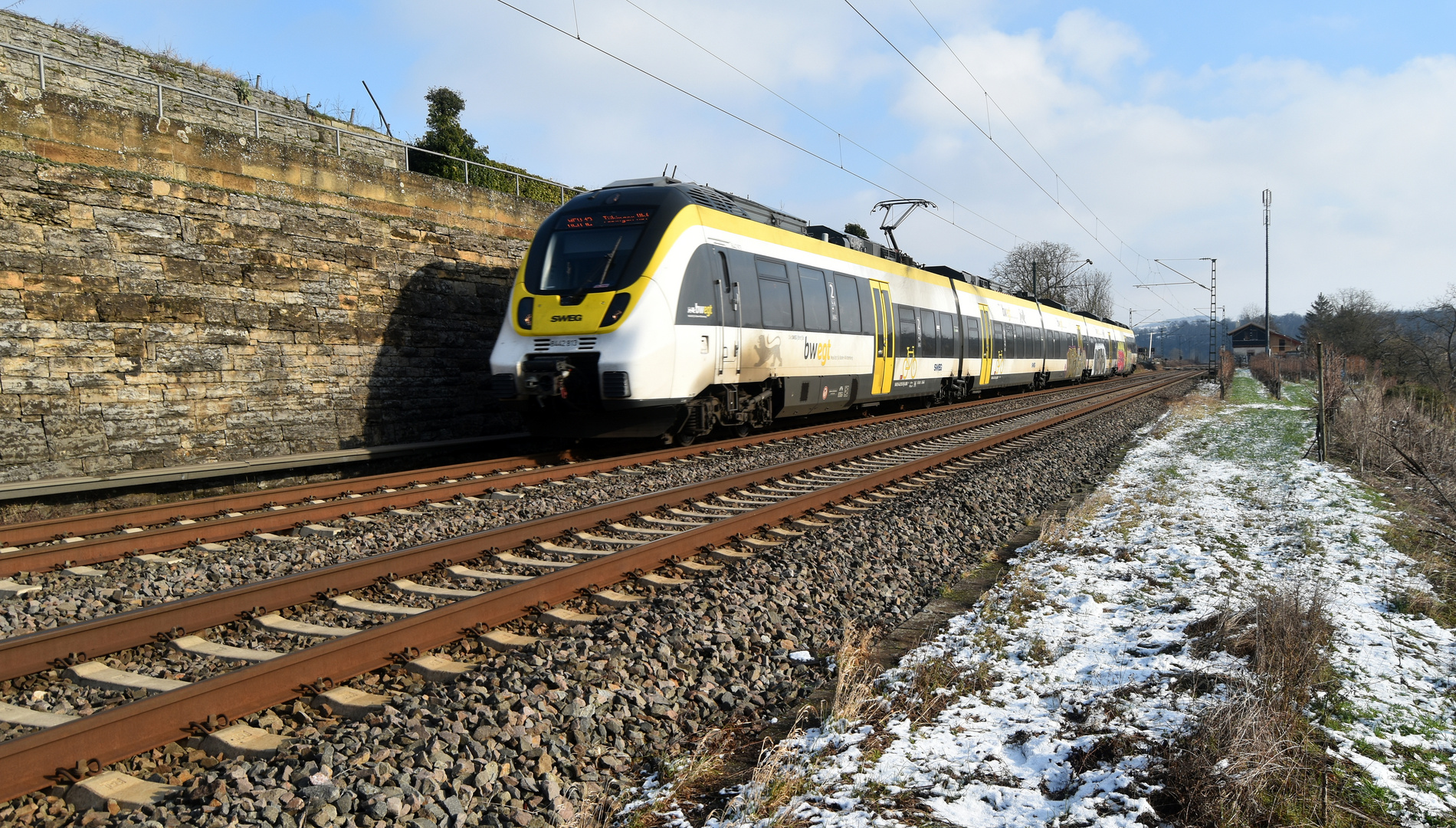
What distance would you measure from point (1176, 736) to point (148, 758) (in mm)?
3843

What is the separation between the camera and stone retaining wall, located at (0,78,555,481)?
845 cm

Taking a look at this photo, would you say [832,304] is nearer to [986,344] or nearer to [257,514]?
[257,514]

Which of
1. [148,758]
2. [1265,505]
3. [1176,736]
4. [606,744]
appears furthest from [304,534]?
[1265,505]

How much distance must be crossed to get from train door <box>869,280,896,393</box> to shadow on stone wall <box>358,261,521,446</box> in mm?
6886

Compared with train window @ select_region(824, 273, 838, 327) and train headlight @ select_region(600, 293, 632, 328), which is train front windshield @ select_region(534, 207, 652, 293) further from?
train window @ select_region(824, 273, 838, 327)

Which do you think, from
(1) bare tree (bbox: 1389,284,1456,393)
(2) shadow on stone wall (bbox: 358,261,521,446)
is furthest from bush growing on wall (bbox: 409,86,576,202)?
(1) bare tree (bbox: 1389,284,1456,393)

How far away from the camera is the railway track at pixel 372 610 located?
2.99 metres

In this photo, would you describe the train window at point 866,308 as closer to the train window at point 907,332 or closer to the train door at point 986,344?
the train window at point 907,332

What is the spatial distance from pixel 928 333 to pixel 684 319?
9.75 m

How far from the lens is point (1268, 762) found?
274 cm

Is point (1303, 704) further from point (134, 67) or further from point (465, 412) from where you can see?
point (134, 67)

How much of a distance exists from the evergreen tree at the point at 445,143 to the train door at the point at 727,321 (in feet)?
39.2

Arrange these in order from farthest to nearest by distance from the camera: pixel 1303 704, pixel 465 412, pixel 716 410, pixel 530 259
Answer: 1. pixel 465 412
2. pixel 716 410
3. pixel 530 259
4. pixel 1303 704

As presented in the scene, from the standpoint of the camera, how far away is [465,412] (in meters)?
13.1
